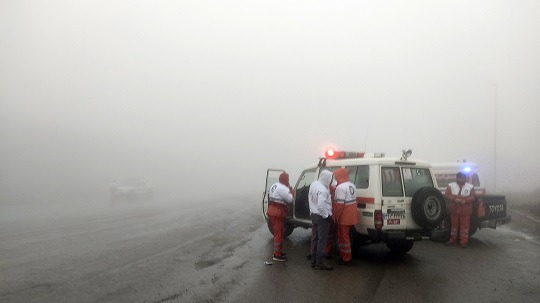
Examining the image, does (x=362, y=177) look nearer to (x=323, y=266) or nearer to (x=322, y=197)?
(x=322, y=197)

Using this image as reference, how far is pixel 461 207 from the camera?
→ 31.2 feet

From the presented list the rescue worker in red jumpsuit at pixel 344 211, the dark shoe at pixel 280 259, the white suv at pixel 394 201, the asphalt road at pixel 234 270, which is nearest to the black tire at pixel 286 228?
the asphalt road at pixel 234 270

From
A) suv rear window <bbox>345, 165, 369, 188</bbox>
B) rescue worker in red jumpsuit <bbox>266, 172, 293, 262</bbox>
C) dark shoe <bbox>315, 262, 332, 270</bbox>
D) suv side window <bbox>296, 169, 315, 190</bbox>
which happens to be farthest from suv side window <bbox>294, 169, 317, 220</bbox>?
dark shoe <bbox>315, 262, 332, 270</bbox>

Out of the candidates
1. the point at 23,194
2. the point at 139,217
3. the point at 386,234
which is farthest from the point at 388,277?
the point at 23,194

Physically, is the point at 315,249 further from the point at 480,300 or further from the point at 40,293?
the point at 40,293

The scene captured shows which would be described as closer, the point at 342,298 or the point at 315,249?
the point at 342,298

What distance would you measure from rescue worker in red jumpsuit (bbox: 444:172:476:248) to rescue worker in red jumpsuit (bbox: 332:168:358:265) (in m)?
3.47

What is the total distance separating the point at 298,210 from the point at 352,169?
1.68m

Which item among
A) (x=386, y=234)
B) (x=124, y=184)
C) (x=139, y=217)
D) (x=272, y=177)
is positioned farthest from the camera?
(x=124, y=184)

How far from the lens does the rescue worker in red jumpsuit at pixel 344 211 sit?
7336mm

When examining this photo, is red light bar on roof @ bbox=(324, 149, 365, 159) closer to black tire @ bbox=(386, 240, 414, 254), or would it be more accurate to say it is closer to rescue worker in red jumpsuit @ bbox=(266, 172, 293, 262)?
rescue worker in red jumpsuit @ bbox=(266, 172, 293, 262)

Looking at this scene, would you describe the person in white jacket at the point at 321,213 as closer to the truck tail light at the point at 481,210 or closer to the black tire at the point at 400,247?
the black tire at the point at 400,247

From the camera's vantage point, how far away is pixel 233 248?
358 inches

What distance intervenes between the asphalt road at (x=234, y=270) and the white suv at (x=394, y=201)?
23.0 inches
